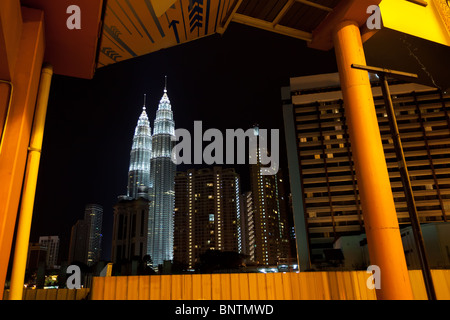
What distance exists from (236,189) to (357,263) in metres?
96.7

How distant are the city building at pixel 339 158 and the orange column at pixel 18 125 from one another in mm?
67577

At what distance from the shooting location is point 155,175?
18900 cm

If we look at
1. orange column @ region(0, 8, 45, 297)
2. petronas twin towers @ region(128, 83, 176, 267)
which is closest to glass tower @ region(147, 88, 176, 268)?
petronas twin towers @ region(128, 83, 176, 267)

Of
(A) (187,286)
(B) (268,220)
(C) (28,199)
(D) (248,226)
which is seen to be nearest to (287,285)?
(A) (187,286)

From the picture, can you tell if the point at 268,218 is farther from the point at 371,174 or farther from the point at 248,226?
the point at 371,174

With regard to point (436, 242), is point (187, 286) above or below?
below

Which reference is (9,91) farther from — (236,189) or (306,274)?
(236,189)

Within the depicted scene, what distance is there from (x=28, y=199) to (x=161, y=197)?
595ft

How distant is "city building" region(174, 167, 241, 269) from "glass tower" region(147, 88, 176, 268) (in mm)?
20364

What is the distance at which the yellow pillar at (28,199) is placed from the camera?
4824 mm

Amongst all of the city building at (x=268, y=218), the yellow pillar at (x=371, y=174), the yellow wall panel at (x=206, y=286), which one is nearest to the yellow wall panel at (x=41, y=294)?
the yellow wall panel at (x=206, y=286)

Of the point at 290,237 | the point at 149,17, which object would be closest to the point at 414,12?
the point at 149,17

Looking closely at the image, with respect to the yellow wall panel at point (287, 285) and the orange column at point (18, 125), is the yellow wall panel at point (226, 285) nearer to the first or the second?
the yellow wall panel at point (287, 285)

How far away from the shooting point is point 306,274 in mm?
6371
